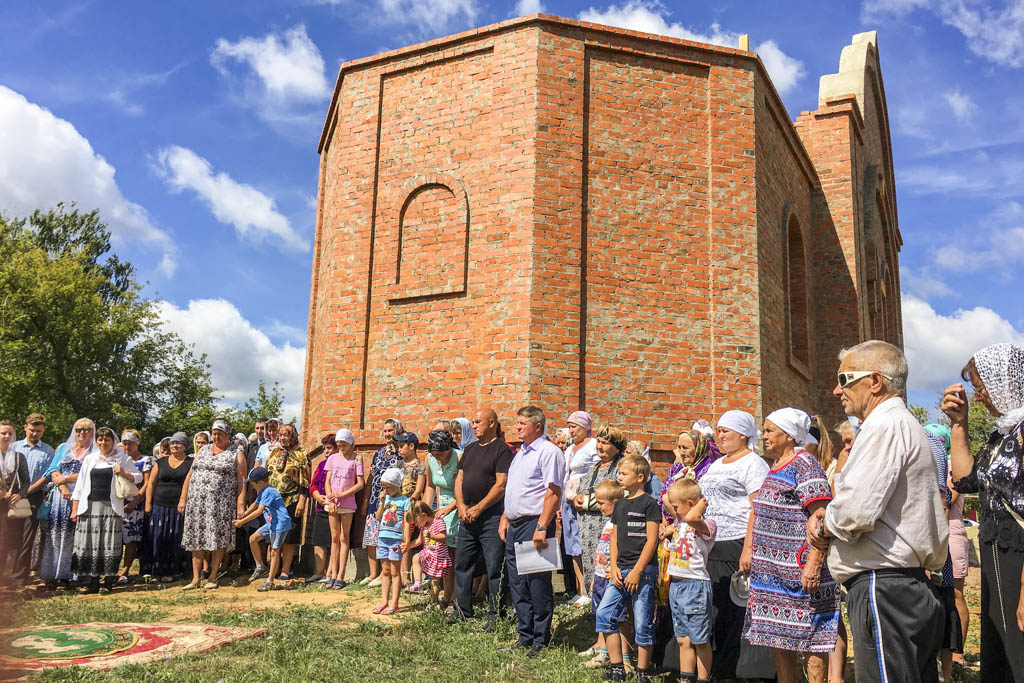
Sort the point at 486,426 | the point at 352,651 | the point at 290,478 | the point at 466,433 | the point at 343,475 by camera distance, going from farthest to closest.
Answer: the point at 290,478 < the point at 343,475 < the point at 466,433 < the point at 486,426 < the point at 352,651

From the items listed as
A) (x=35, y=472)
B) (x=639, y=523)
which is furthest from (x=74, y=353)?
(x=639, y=523)

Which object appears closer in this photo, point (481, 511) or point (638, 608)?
point (638, 608)

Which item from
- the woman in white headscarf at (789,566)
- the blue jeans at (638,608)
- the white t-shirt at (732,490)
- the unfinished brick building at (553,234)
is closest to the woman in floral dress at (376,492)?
the unfinished brick building at (553,234)

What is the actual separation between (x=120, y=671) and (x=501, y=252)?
6596mm

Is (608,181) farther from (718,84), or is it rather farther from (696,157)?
(718,84)

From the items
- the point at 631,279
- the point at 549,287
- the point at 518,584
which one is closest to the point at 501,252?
the point at 549,287

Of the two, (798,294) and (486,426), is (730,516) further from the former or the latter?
(798,294)

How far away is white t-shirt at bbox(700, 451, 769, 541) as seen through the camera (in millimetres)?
5238

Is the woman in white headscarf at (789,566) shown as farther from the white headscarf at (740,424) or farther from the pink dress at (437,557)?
the pink dress at (437,557)

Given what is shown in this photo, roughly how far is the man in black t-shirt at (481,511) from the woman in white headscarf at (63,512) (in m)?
5.20

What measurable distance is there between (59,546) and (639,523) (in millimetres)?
7544

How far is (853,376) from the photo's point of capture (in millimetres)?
3256

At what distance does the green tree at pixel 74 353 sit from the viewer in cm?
2878

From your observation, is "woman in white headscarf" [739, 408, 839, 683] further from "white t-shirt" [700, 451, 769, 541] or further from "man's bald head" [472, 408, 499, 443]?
"man's bald head" [472, 408, 499, 443]
